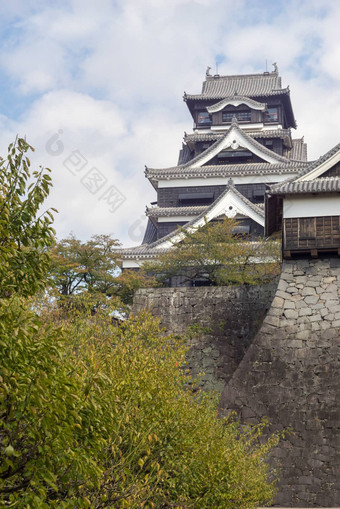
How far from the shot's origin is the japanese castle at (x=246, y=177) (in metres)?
15.5

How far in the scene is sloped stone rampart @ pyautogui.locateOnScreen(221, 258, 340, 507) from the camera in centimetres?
1338

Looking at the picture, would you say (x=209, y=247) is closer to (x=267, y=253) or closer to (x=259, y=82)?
(x=267, y=253)

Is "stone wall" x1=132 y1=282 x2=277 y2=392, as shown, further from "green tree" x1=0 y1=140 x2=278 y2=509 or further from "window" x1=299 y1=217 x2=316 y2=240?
"green tree" x1=0 y1=140 x2=278 y2=509

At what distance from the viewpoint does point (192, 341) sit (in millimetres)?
17344

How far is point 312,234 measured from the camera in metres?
15.4

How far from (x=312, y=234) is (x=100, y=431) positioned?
36.2 feet

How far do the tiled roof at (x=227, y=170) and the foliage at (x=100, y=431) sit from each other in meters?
20.5

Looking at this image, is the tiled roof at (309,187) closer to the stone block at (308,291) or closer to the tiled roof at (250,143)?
the stone block at (308,291)

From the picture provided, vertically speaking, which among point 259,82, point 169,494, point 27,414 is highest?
point 259,82

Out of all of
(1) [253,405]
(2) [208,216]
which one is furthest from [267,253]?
(1) [253,405]

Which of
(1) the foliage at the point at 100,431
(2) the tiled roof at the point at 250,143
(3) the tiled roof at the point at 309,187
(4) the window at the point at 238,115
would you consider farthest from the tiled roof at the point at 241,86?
(1) the foliage at the point at 100,431

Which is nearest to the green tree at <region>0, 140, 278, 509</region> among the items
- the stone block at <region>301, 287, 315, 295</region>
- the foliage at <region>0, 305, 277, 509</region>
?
the foliage at <region>0, 305, 277, 509</region>

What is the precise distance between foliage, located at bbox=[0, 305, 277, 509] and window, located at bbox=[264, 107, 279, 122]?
27.6 m

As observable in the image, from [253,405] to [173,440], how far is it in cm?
664
